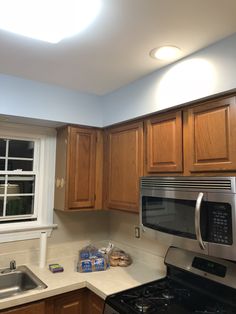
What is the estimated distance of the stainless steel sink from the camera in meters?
1.97

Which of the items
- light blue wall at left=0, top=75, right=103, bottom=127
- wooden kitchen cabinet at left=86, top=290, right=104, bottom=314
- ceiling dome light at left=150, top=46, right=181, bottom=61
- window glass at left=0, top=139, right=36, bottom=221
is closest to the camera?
ceiling dome light at left=150, top=46, right=181, bottom=61

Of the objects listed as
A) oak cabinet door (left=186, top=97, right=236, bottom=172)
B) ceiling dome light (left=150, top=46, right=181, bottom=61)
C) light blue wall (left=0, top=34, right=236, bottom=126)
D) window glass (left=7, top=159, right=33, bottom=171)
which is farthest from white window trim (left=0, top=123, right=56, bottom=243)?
oak cabinet door (left=186, top=97, right=236, bottom=172)

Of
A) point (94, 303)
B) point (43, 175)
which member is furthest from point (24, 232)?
point (94, 303)

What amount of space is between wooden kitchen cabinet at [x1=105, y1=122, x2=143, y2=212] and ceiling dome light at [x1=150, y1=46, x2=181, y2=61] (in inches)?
21.2

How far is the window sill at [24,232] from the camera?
2.14m

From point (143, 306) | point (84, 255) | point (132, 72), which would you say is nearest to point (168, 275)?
point (143, 306)

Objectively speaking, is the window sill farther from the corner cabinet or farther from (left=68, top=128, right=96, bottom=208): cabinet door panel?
(left=68, top=128, right=96, bottom=208): cabinet door panel

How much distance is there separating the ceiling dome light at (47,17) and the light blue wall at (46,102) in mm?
715

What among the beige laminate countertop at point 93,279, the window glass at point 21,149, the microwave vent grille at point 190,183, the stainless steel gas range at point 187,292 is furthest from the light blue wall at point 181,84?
the beige laminate countertop at point 93,279

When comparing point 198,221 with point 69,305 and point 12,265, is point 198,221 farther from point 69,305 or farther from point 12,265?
point 12,265

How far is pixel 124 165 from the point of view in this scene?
7.04 ft

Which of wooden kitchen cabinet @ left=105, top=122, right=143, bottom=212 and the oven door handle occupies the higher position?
wooden kitchen cabinet @ left=105, top=122, right=143, bottom=212

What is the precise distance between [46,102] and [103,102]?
54cm

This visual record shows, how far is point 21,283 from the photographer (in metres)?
2.05
